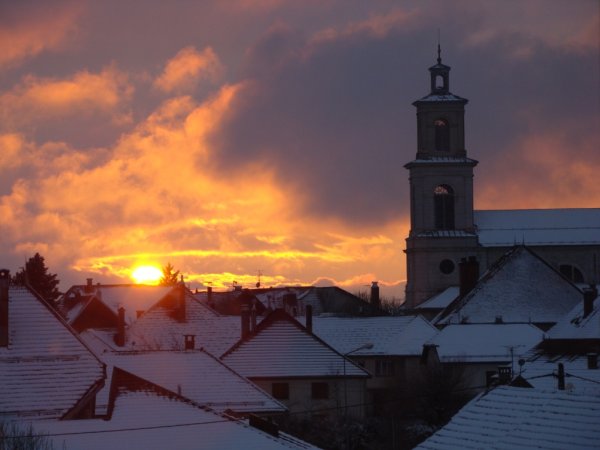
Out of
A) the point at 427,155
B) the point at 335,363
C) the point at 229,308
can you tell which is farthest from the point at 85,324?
the point at 427,155

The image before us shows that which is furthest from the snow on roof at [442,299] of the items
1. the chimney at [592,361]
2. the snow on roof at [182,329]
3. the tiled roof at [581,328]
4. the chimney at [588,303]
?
the chimney at [592,361]

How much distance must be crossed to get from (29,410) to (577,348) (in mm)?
23167

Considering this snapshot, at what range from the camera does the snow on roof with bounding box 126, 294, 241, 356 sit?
69.7m

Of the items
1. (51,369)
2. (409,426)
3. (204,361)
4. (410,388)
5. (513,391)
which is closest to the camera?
(513,391)

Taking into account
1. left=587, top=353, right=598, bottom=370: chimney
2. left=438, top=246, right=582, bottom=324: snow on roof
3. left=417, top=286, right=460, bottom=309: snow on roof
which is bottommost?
left=587, top=353, right=598, bottom=370: chimney

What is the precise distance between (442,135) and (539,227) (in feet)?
40.2

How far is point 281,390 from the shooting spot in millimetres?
61188

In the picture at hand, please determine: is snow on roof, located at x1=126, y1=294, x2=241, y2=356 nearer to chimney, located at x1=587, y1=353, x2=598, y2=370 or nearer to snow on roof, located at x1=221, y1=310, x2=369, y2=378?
snow on roof, located at x1=221, y1=310, x2=369, y2=378

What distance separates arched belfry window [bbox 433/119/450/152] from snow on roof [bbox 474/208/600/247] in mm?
6945

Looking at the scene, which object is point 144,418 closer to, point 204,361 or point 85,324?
point 204,361

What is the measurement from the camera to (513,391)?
35.3m

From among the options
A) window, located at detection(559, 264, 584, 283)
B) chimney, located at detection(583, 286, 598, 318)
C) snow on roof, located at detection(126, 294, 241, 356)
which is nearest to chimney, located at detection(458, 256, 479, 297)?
snow on roof, located at detection(126, 294, 241, 356)

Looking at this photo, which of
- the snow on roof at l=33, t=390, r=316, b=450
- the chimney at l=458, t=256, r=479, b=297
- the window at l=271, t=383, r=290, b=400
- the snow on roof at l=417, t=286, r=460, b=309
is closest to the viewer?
the snow on roof at l=33, t=390, r=316, b=450

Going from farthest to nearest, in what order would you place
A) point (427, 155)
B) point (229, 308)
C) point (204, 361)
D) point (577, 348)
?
1. point (427, 155)
2. point (229, 308)
3. point (577, 348)
4. point (204, 361)
